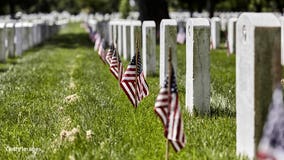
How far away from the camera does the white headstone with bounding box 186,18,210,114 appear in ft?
28.7

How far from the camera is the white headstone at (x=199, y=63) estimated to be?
8734 millimetres

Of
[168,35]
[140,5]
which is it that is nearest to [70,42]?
[140,5]

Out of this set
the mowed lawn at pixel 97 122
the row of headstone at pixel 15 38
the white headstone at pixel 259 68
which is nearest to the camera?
the white headstone at pixel 259 68

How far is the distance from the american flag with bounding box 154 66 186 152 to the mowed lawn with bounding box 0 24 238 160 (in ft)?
1.09

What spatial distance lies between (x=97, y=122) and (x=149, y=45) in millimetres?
5605

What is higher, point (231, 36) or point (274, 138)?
point (274, 138)

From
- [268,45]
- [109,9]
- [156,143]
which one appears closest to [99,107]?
[156,143]

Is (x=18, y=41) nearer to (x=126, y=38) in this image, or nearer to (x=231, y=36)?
(x=126, y=38)

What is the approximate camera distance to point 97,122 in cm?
835

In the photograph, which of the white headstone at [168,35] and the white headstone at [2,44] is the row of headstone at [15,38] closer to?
the white headstone at [2,44]

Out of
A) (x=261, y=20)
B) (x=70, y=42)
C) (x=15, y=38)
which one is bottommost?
(x=70, y=42)

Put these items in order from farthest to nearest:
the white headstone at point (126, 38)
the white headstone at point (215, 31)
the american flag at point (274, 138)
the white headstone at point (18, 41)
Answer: the white headstone at point (215, 31) → the white headstone at point (18, 41) → the white headstone at point (126, 38) → the american flag at point (274, 138)

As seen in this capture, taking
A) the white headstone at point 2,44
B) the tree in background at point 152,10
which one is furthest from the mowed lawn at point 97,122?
the tree in background at point 152,10

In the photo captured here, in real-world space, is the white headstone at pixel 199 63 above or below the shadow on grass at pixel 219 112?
above
